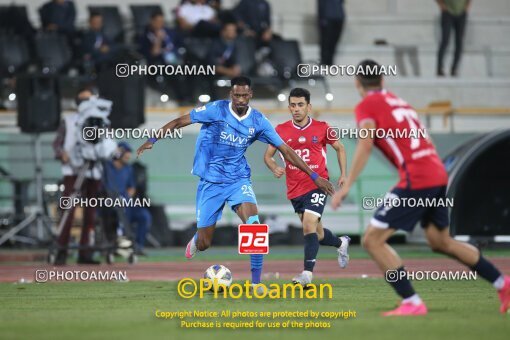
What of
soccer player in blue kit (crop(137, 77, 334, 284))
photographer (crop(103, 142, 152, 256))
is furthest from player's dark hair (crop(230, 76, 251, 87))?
photographer (crop(103, 142, 152, 256))

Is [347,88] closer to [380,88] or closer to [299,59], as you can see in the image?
[299,59]

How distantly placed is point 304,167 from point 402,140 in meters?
2.57

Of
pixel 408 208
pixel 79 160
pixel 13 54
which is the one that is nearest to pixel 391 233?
pixel 408 208

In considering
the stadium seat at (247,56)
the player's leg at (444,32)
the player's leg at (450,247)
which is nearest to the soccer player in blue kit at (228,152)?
the player's leg at (450,247)

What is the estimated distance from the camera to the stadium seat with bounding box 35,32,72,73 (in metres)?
27.1

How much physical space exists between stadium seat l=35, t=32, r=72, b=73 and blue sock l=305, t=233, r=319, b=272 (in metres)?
12.8

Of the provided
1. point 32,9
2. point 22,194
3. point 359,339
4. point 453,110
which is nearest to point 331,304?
point 359,339

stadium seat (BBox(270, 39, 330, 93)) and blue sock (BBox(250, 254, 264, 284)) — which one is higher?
stadium seat (BBox(270, 39, 330, 93))

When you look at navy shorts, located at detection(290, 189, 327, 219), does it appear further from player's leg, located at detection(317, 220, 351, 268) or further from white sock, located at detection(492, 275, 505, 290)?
white sock, located at detection(492, 275, 505, 290)

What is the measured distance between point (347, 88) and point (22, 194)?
27.8ft

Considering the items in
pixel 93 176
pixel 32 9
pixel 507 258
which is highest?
pixel 32 9

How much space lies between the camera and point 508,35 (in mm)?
32312

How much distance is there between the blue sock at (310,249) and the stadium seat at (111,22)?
14.0m

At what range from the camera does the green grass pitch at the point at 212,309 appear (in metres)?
9.84
